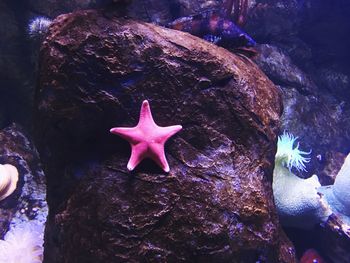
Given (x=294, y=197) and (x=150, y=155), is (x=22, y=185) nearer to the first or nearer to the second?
(x=150, y=155)

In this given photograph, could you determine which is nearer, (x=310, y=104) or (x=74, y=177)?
(x=74, y=177)

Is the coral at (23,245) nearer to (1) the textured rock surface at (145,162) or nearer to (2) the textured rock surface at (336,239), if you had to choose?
(1) the textured rock surface at (145,162)

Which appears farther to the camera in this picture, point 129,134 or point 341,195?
point 341,195

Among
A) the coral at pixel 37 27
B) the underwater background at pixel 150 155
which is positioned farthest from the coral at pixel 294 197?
the coral at pixel 37 27

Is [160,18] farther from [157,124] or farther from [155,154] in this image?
[155,154]

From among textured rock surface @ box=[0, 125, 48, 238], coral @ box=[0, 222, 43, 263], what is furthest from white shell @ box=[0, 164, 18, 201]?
coral @ box=[0, 222, 43, 263]

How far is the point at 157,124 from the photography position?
2859 millimetres

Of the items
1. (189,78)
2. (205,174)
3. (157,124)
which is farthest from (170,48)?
(205,174)

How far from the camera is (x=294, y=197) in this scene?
4551 mm

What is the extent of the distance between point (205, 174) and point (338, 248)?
3321 millimetres

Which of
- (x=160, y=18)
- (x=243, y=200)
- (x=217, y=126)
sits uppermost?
(x=160, y=18)

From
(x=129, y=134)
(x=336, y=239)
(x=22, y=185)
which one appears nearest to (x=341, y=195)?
(x=336, y=239)

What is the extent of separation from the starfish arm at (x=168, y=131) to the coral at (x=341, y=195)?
329cm

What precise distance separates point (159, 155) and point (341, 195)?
11.5 feet
